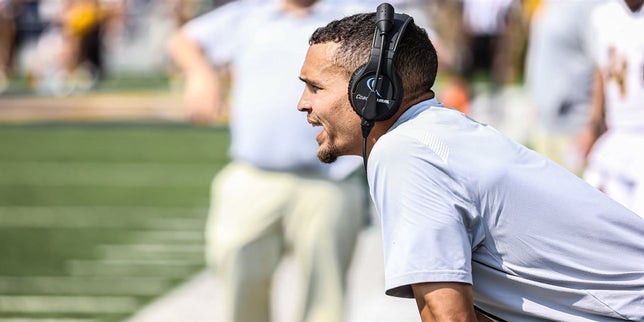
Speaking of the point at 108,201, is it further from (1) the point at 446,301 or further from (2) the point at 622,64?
(1) the point at 446,301

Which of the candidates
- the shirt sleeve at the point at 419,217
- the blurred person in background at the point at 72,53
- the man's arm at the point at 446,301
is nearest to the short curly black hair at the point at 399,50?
the shirt sleeve at the point at 419,217

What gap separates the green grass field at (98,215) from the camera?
8312 mm

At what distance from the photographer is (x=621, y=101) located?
5707 millimetres

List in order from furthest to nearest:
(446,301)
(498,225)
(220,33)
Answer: (220,33), (498,225), (446,301)

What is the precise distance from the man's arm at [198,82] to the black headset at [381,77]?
9.82 ft

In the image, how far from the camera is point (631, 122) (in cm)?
565

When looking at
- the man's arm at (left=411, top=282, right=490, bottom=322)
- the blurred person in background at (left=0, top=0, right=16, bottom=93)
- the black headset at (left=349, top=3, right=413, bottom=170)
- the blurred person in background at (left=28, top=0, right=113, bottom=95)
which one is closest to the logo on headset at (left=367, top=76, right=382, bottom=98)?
the black headset at (left=349, top=3, right=413, bottom=170)

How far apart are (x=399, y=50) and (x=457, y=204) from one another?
362mm

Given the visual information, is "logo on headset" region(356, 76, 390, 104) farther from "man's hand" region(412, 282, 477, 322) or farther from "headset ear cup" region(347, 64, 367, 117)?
"man's hand" region(412, 282, 477, 322)

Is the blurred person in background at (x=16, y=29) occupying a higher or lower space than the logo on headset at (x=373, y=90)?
lower

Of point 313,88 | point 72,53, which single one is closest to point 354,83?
point 313,88

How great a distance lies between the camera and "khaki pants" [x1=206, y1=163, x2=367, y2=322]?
551 centimetres

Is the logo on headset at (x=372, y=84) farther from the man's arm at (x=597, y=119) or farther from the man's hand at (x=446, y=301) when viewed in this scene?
the man's arm at (x=597, y=119)

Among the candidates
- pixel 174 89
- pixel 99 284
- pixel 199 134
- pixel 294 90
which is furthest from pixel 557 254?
pixel 174 89
